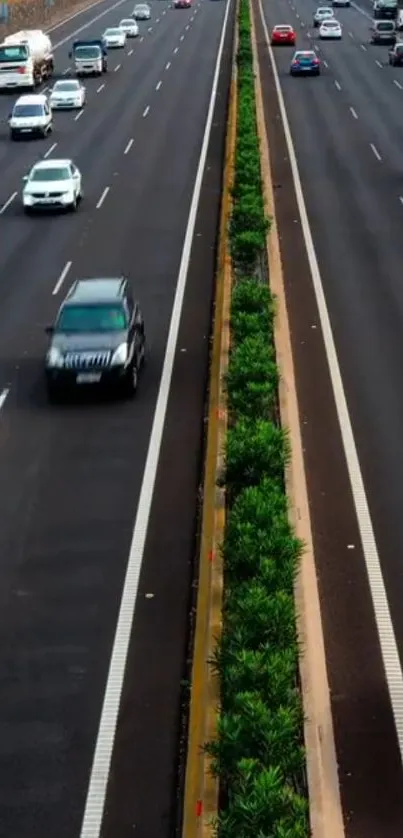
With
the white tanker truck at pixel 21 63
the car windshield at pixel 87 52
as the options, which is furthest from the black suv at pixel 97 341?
the car windshield at pixel 87 52

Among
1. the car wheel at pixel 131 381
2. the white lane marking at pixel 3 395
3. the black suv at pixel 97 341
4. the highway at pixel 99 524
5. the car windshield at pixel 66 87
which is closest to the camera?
the highway at pixel 99 524

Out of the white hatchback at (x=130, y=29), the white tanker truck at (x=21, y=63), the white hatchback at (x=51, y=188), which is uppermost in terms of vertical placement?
the white hatchback at (x=130, y=29)

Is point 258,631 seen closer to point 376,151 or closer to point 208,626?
point 208,626

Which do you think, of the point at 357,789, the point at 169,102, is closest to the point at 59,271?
the point at 357,789

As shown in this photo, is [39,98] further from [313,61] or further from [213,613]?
[213,613]

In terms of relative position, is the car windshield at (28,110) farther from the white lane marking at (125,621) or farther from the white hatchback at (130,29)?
the white hatchback at (130,29)

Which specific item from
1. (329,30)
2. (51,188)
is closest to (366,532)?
(51,188)
